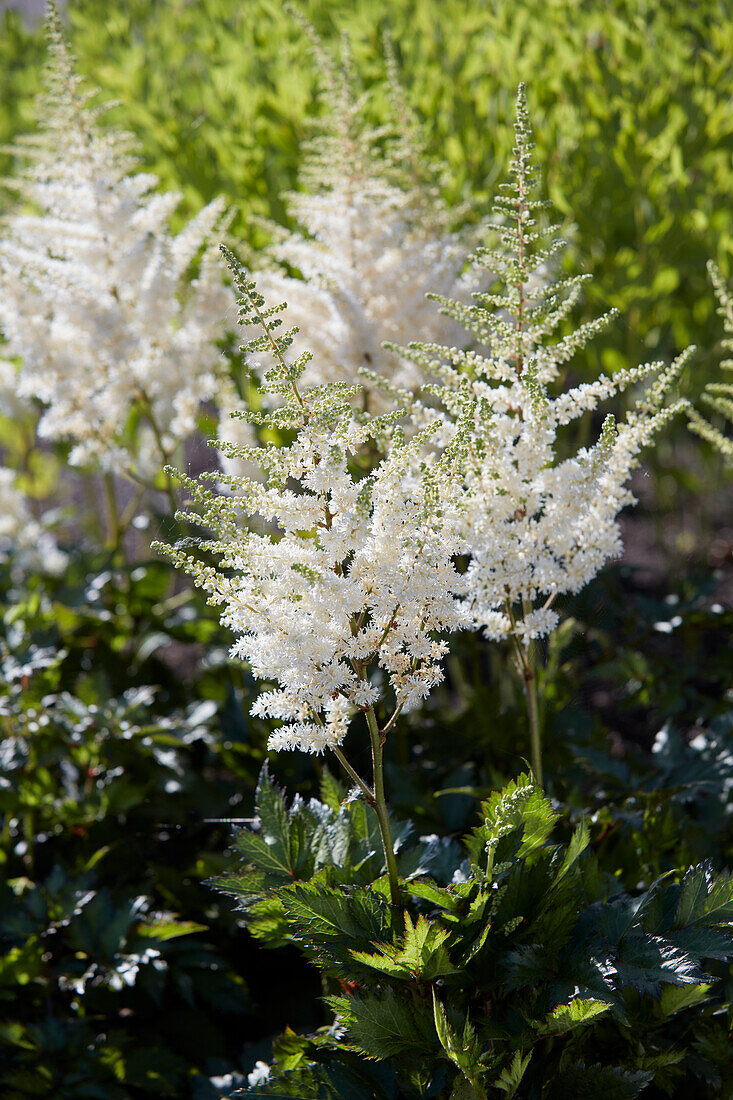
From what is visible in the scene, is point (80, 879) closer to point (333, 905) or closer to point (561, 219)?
point (333, 905)

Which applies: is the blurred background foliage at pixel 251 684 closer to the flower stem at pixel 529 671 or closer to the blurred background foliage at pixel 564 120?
the blurred background foliage at pixel 564 120

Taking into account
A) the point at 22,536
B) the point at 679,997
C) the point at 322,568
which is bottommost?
the point at 679,997

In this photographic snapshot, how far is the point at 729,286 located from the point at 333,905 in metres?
2.49

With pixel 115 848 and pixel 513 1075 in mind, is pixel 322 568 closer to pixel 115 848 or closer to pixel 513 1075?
pixel 513 1075

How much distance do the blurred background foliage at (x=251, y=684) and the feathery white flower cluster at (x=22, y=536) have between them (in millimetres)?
458

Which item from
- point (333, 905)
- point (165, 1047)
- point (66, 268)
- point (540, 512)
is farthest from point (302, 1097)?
point (66, 268)

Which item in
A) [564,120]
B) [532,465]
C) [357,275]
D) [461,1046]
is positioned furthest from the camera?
[564,120]

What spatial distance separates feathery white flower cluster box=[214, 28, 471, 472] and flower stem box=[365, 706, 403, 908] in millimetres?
975

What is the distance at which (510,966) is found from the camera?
139 centimetres

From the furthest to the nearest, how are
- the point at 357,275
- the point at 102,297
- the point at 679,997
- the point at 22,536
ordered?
the point at 22,536
the point at 102,297
the point at 357,275
the point at 679,997

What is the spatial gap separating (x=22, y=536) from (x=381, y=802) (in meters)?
2.66

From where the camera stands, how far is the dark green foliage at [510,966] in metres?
1.32

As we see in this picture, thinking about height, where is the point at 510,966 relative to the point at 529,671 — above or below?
below

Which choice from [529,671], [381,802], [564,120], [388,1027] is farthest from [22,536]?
[388,1027]
